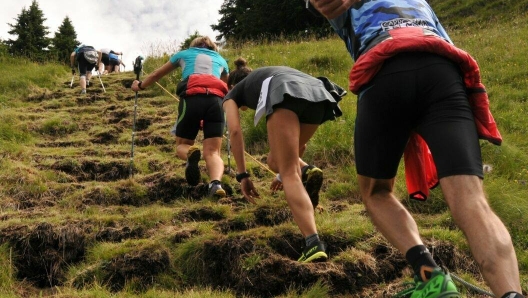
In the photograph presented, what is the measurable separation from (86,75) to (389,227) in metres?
11.6

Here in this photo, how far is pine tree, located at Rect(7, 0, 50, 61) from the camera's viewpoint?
94.6 ft

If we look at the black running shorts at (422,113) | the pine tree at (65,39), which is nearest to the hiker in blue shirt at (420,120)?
the black running shorts at (422,113)

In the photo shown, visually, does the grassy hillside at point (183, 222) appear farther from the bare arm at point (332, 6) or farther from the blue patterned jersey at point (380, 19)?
the bare arm at point (332, 6)

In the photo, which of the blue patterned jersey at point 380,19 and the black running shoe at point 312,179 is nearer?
the blue patterned jersey at point 380,19

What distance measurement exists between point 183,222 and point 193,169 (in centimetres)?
95

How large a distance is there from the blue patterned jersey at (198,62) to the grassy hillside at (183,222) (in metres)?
1.23

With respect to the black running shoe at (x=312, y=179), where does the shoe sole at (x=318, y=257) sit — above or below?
below

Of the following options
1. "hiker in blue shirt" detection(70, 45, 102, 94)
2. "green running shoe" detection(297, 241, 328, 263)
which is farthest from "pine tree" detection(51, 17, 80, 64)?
"green running shoe" detection(297, 241, 328, 263)

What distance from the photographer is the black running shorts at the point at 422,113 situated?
232 cm

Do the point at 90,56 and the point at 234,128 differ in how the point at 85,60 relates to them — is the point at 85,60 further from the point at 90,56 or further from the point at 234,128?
the point at 234,128

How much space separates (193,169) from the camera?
5.89 meters

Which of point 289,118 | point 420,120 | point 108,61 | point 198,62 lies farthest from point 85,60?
point 420,120

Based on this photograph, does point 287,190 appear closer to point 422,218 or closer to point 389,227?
point 389,227

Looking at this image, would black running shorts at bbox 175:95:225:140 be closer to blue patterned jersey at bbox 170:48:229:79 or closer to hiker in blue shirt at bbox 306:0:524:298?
blue patterned jersey at bbox 170:48:229:79
